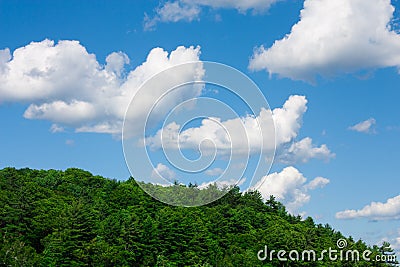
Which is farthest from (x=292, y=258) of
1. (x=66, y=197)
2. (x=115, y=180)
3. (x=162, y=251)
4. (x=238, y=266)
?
(x=115, y=180)

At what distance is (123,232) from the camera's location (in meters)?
44.9

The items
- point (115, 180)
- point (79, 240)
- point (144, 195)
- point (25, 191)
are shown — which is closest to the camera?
point (79, 240)

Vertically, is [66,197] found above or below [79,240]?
above

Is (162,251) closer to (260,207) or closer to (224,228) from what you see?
(224,228)

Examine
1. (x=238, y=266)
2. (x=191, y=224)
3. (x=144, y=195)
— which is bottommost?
(x=238, y=266)

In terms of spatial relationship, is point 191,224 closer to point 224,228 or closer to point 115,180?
point 224,228

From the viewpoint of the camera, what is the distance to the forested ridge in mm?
39031

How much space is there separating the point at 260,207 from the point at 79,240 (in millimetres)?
34008

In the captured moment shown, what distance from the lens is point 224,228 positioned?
56406 millimetres

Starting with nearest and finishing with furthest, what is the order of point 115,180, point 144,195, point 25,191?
point 25,191
point 144,195
point 115,180

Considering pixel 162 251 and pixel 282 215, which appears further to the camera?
pixel 282 215

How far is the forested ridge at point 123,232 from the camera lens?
128 ft

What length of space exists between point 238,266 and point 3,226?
19571 mm

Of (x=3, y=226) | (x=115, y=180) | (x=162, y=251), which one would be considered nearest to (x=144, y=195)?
(x=115, y=180)
